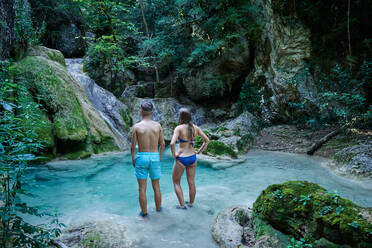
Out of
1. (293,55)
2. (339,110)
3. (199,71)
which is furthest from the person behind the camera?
(199,71)

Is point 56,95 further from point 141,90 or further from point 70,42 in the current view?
point 70,42

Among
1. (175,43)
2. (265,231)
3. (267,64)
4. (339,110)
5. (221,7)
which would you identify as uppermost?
(221,7)

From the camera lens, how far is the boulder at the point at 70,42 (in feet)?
53.2

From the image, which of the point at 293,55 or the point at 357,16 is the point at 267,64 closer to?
the point at 293,55

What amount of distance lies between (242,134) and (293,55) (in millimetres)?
4179

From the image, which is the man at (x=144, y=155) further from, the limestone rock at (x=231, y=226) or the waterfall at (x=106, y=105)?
the waterfall at (x=106, y=105)

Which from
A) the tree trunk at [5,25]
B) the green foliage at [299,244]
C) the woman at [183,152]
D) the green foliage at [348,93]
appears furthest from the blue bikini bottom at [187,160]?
the tree trunk at [5,25]

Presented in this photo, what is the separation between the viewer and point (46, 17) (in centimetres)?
1551

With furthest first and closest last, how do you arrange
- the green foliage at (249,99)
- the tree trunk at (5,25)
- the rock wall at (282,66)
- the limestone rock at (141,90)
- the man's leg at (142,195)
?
the limestone rock at (141,90), the green foliage at (249,99), the rock wall at (282,66), the tree trunk at (5,25), the man's leg at (142,195)

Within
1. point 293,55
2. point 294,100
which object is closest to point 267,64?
point 293,55

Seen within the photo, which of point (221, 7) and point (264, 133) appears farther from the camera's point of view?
point (221, 7)

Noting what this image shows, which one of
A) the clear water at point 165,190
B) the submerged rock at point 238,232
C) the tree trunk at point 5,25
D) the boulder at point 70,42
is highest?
the boulder at point 70,42

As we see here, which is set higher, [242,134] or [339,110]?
[339,110]

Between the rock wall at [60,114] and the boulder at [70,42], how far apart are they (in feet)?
27.4
